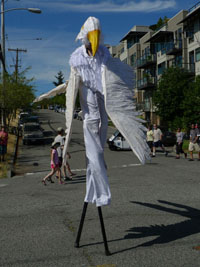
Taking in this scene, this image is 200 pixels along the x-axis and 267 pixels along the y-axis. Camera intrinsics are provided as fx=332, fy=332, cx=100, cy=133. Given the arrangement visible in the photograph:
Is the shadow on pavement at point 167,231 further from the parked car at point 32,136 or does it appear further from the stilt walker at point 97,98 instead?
the parked car at point 32,136

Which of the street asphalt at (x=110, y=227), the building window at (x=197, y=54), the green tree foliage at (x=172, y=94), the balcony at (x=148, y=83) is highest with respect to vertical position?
the building window at (x=197, y=54)

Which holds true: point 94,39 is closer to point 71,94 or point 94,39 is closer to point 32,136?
point 71,94

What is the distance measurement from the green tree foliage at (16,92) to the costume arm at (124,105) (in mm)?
19314

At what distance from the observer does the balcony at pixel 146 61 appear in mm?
43344

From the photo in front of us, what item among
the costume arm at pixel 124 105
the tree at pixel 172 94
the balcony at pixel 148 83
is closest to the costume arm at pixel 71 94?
the costume arm at pixel 124 105

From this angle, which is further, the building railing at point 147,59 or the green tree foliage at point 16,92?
the building railing at point 147,59

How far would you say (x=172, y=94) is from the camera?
3011cm

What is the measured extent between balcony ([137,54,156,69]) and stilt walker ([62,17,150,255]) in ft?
132

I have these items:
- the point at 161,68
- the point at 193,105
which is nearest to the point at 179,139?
the point at 193,105

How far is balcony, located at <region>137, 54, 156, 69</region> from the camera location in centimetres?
4334

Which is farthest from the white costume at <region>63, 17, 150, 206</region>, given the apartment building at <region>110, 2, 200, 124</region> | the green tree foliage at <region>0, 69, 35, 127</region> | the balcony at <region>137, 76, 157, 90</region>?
the balcony at <region>137, 76, 157, 90</region>

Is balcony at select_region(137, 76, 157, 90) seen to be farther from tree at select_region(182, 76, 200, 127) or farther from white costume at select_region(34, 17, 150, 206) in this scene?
white costume at select_region(34, 17, 150, 206)

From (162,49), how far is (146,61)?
10.8 feet

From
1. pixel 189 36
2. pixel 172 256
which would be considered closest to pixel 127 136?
pixel 172 256
